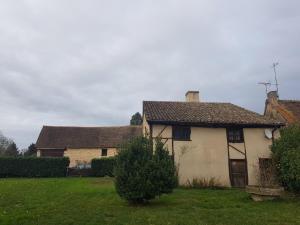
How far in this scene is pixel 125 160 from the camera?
13641 mm

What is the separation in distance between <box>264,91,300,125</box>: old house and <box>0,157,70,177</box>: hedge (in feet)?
69.2

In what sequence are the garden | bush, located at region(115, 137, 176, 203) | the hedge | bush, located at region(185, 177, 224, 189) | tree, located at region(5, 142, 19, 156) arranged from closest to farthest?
the garden
bush, located at region(115, 137, 176, 203)
bush, located at region(185, 177, 224, 189)
the hedge
tree, located at region(5, 142, 19, 156)

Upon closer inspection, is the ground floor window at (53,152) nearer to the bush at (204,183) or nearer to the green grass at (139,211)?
the bush at (204,183)

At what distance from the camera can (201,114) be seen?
2427 cm

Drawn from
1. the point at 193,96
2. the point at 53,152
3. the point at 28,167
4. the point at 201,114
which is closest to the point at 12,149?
the point at 53,152

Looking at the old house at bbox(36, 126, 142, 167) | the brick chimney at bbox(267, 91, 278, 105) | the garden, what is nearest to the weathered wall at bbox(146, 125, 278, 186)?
the garden

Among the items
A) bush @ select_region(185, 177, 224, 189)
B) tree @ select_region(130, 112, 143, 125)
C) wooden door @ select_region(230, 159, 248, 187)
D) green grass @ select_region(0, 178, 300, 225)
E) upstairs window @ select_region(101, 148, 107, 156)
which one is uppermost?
tree @ select_region(130, 112, 143, 125)

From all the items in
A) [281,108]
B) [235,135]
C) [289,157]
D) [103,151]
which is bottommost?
[289,157]

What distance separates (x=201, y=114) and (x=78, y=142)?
2255cm

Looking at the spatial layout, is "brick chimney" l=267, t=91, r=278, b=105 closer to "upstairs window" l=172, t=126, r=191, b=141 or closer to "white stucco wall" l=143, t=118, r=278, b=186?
"white stucco wall" l=143, t=118, r=278, b=186

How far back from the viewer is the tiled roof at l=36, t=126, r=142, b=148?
41781 millimetres

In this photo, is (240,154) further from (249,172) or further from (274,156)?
(274,156)

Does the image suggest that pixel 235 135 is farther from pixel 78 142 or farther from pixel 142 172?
pixel 78 142

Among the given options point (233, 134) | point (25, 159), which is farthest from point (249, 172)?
point (25, 159)
